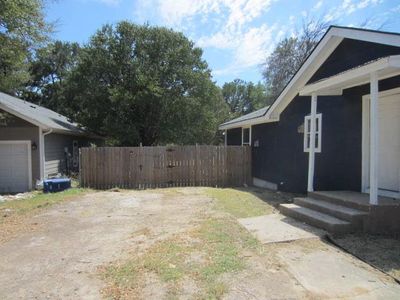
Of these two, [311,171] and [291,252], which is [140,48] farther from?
[291,252]

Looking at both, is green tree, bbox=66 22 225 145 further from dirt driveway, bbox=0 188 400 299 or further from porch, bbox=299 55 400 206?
porch, bbox=299 55 400 206

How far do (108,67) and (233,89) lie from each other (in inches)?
1247

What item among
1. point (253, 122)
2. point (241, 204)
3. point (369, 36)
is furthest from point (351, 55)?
point (253, 122)

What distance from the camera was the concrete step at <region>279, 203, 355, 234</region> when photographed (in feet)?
19.4

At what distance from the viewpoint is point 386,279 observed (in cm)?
414

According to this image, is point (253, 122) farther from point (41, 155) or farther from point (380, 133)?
point (41, 155)

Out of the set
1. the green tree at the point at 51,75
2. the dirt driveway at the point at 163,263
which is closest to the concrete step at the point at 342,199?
the dirt driveway at the point at 163,263

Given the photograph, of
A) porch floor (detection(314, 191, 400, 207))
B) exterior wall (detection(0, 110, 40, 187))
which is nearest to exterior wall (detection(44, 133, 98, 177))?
exterior wall (detection(0, 110, 40, 187))

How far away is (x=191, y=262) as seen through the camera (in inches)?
185

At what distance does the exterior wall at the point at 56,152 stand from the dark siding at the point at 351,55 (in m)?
11.2

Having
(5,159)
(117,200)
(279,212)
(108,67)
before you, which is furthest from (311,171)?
(108,67)

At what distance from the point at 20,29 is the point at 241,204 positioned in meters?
8.77

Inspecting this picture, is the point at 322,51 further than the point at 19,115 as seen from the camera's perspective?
No

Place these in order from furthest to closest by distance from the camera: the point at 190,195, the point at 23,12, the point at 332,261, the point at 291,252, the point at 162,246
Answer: the point at 190,195 → the point at 23,12 → the point at 162,246 → the point at 291,252 → the point at 332,261
